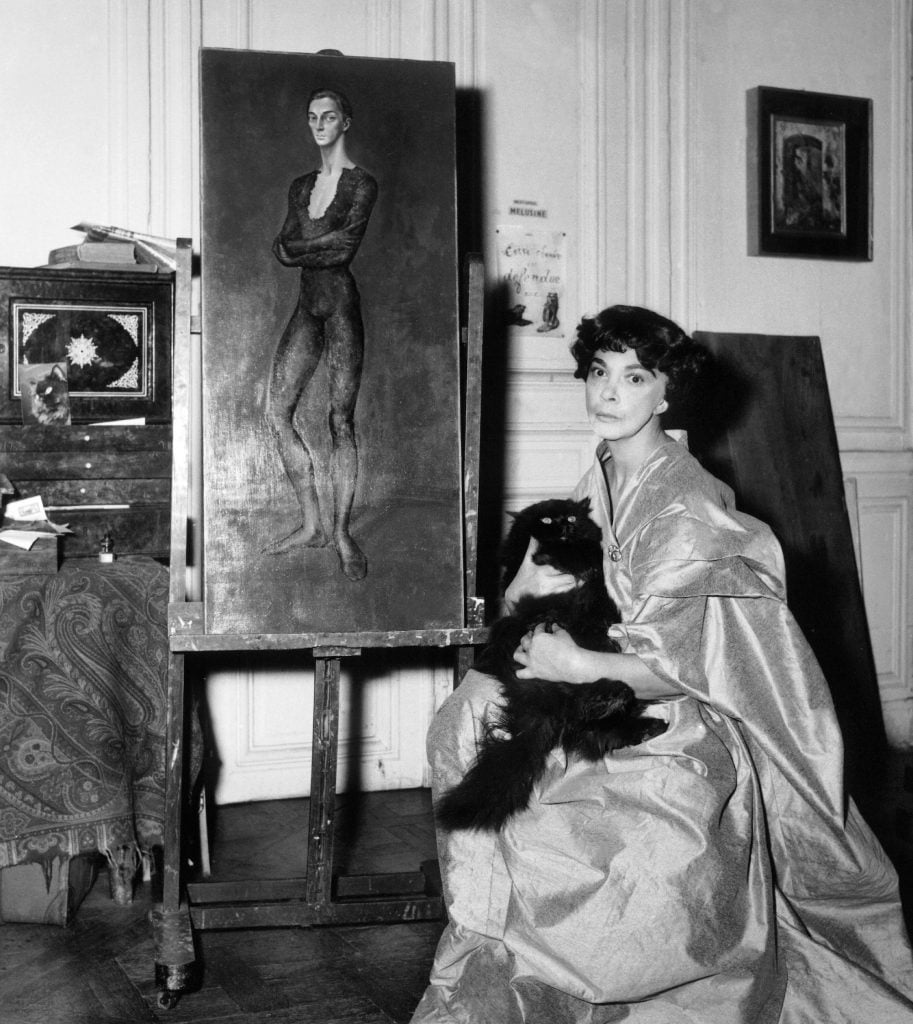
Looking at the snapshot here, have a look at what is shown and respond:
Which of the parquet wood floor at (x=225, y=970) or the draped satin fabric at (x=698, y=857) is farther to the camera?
the parquet wood floor at (x=225, y=970)

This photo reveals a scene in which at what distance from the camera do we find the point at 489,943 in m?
2.12

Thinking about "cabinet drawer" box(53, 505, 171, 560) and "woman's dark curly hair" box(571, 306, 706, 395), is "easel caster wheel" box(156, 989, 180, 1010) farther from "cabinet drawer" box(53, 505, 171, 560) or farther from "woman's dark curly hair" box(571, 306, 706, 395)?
"woman's dark curly hair" box(571, 306, 706, 395)

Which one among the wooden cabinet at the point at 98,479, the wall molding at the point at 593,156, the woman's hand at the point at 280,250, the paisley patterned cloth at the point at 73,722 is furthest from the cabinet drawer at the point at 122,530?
the wall molding at the point at 593,156

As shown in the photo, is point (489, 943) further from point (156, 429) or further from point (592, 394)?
point (156, 429)

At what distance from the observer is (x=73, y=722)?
8.25 ft

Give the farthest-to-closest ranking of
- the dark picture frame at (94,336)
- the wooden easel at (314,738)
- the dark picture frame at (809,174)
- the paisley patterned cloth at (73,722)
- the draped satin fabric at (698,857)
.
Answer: the dark picture frame at (809,174) < the dark picture frame at (94,336) < the paisley patterned cloth at (73,722) < the wooden easel at (314,738) < the draped satin fabric at (698,857)

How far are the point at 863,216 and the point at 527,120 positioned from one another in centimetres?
131

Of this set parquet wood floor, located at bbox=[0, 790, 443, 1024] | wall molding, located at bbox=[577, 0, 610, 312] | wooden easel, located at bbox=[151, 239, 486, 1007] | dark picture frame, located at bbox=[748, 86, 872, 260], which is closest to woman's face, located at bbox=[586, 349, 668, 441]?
wooden easel, located at bbox=[151, 239, 486, 1007]

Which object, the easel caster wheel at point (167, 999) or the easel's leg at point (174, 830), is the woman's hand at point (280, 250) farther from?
the easel caster wheel at point (167, 999)

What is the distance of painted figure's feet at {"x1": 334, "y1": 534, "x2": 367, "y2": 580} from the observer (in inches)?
94.5

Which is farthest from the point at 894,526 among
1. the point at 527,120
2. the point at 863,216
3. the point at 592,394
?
the point at 592,394

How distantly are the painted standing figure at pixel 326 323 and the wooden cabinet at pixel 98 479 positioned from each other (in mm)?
805

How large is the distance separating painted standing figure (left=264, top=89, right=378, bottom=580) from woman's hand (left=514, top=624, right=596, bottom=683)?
438mm

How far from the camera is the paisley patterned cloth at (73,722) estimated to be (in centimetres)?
247
